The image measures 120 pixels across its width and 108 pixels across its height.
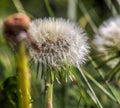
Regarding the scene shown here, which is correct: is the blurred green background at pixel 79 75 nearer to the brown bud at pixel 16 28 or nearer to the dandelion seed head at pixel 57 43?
the dandelion seed head at pixel 57 43

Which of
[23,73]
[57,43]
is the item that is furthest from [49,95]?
[23,73]

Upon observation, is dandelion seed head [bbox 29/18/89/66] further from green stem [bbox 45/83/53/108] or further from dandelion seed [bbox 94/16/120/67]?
dandelion seed [bbox 94/16/120/67]

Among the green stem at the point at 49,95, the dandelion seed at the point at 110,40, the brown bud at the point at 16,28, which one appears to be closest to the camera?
the brown bud at the point at 16,28

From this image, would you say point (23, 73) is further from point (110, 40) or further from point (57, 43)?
point (110, 40)

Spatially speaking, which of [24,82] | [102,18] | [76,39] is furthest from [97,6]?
[24,82]

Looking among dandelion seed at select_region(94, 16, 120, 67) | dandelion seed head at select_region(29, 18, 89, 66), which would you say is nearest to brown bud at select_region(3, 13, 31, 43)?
dandelion seed head at select_region(29, 18, 89, 66)

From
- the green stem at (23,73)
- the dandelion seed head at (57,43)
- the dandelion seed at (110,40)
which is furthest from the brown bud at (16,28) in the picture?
the dandelion seed at (110,40)
